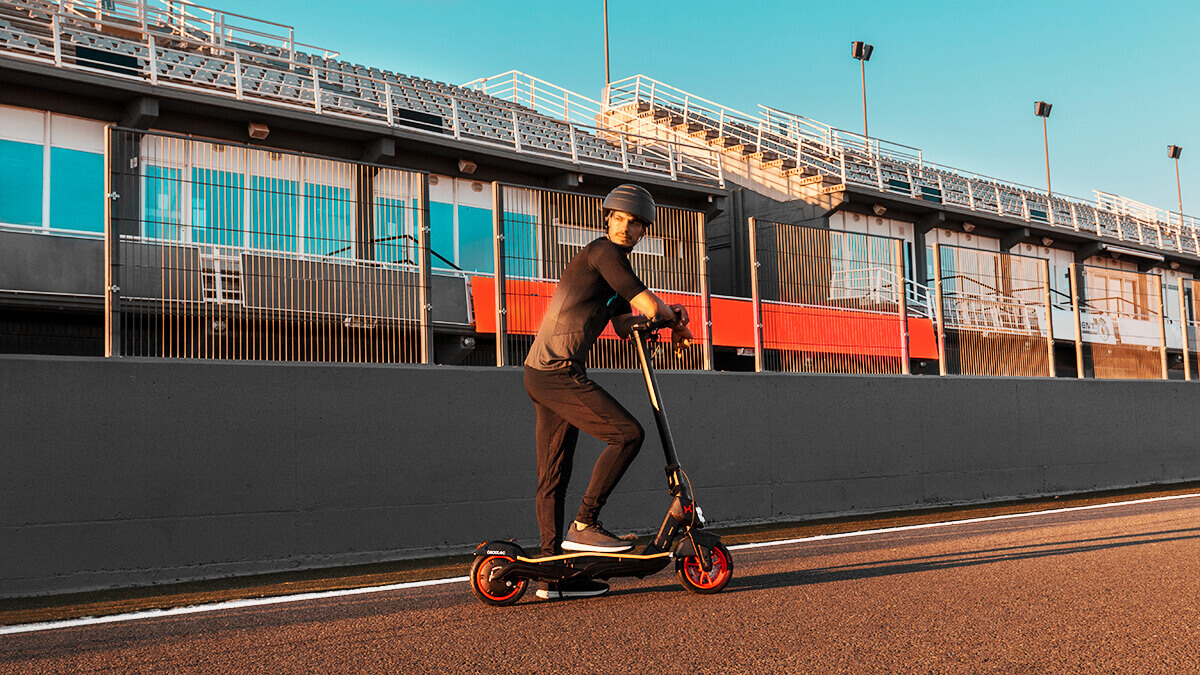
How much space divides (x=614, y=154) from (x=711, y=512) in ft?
52.1

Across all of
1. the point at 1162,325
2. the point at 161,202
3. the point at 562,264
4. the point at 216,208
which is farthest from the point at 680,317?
the point at 1162,325

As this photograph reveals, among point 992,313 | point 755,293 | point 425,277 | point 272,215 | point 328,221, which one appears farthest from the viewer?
point 992,313

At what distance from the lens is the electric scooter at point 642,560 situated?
4500 mm

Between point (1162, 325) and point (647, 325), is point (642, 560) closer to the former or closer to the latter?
point (647, 325)

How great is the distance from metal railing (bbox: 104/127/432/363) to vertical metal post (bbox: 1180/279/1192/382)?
13.4m

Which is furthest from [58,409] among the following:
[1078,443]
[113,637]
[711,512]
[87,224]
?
[1078,443]

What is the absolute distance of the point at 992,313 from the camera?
45.3ft

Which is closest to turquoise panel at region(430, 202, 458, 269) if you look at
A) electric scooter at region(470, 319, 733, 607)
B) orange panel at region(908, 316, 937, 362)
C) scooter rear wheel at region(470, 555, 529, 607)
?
orange panel at region(908, 316, 937, 362)

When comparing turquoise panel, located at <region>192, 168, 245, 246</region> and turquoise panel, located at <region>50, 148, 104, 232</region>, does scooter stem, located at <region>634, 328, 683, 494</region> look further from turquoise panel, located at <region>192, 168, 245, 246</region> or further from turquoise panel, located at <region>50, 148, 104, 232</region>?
turquoise panel, located at <region>50, 148, 104, 232</region>

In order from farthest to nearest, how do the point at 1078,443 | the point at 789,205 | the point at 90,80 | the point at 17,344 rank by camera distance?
the point at 789,205
the point at 90,80
the point at 1078,443
the point at 17,344

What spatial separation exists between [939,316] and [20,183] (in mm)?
13983

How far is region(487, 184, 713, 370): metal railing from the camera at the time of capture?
898 cm

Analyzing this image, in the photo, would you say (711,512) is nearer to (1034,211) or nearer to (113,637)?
(113,637)

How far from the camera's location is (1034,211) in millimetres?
33438
